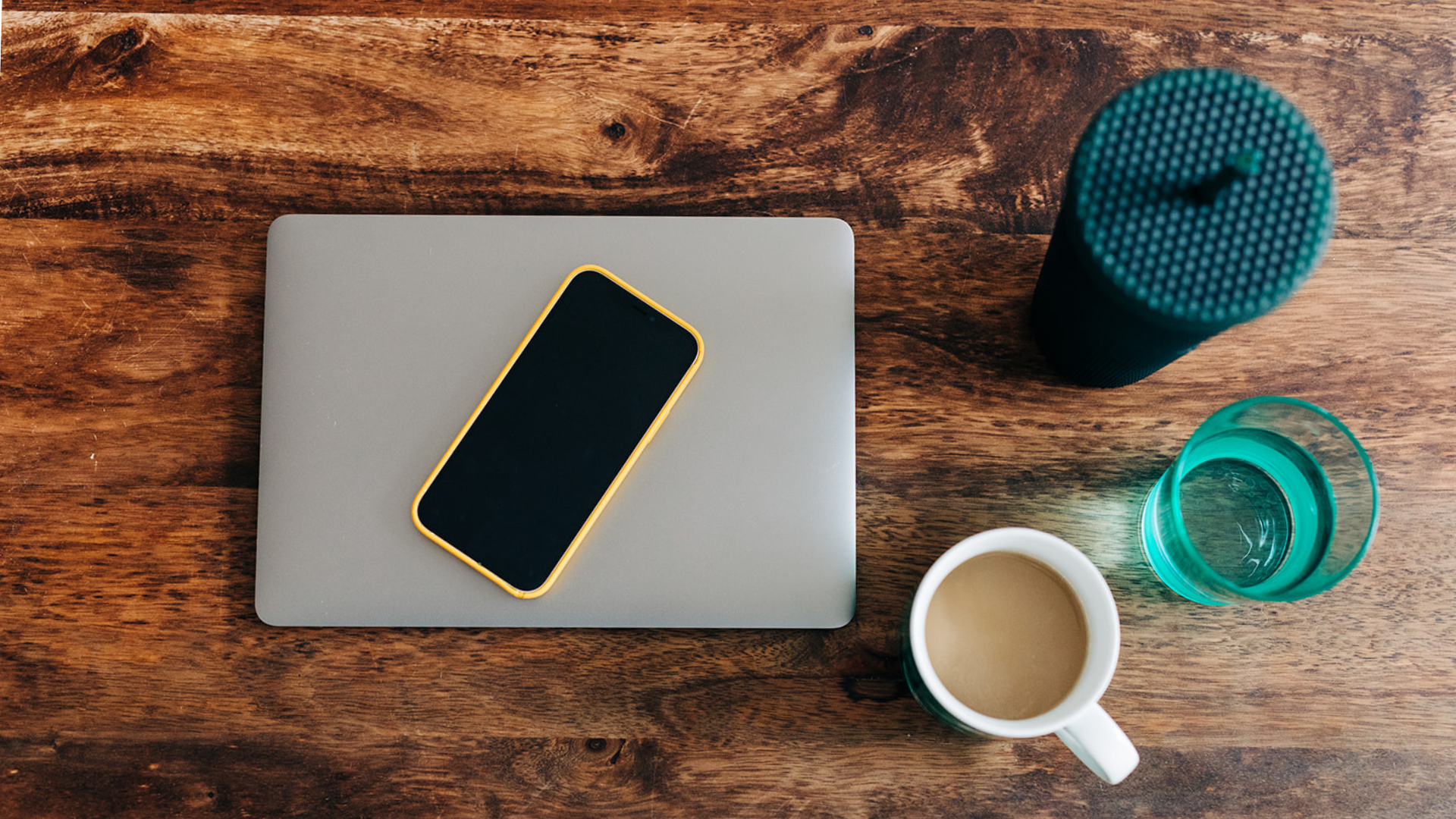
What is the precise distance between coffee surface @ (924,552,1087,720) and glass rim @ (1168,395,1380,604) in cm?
9

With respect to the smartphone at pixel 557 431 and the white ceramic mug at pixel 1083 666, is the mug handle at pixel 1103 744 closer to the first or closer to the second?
the white ceramic mug at pixel 1083 666

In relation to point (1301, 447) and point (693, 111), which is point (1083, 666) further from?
point (693, 111)

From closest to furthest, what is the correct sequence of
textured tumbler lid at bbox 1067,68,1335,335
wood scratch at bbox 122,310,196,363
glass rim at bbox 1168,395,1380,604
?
textured tumbler lid at bbox 1067,68,1335,335 → glass rim at bbox 1168,395,1380,604 → wood scratch at bbox 122,310,196,363

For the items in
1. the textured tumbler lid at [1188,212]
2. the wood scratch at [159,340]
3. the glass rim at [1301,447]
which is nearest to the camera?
the textured tumbler lid at [1188,212]

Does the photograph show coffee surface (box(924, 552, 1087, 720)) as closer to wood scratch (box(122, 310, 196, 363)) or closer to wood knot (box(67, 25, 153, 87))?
wood scratch (box(122, 310, 196, 363))

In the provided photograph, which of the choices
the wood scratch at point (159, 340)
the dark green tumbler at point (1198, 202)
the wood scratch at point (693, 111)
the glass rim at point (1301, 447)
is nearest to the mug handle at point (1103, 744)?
the glass rim at point (1301, 447)

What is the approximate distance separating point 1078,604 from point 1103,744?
87 millimetres

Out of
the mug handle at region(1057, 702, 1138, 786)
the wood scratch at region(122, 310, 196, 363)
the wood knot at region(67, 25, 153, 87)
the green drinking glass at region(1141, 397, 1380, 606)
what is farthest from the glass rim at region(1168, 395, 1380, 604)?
the wood knot at region(67, 25, 153, 87)

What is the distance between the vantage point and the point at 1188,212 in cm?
44

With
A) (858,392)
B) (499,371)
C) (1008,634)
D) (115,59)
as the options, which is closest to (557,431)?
(499,371)

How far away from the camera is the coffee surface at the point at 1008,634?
0.56 meters

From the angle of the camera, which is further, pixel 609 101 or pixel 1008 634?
pixel 609 101

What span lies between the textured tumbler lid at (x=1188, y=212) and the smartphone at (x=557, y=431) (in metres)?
0.28

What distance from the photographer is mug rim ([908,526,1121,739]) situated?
20.5 inches
